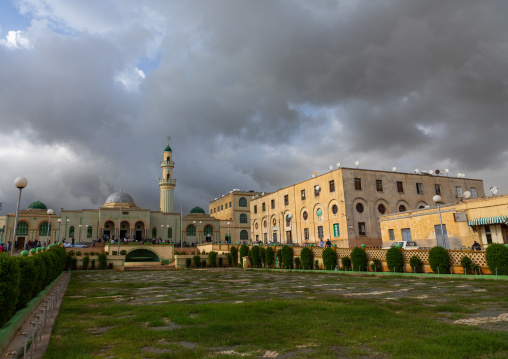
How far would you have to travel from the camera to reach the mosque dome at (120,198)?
5556cm

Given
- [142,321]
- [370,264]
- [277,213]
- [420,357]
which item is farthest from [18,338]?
[277,213]

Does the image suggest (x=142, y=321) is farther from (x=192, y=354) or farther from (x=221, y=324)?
(x=192, y=354)

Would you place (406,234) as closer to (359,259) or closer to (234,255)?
(359,259)

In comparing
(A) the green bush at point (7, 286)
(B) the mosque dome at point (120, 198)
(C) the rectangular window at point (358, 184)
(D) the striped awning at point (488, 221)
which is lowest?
(A) the green bush at point (7, 286)

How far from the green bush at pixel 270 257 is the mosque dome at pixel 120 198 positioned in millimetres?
35642

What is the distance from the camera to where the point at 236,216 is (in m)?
59.4

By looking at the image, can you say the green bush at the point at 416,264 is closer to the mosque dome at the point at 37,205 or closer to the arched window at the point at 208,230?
the arched window at the point at 208,230

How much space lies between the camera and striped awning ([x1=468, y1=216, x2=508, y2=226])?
2004 centimetres

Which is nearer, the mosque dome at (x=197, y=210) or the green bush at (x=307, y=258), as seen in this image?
the green bush at (x=307, y=258)

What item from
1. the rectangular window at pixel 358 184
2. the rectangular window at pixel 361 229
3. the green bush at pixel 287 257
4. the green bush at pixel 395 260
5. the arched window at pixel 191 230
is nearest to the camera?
the green bush at pixel 395 260

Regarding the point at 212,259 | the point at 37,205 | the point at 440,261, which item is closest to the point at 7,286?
the point at 440,261

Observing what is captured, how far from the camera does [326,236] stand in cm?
3638

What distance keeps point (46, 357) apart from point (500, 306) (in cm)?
838

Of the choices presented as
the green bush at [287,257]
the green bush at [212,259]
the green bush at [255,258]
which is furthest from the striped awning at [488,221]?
the green bush at [212,259]
